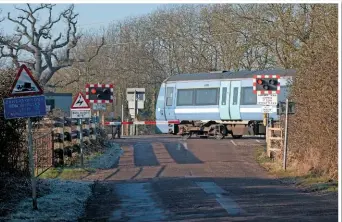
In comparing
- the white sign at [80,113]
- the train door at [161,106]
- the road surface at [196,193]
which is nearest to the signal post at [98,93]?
the road surface at [196,193]

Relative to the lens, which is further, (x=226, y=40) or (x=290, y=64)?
(x=226, y=40)

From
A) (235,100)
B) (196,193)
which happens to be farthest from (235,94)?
(196,193)

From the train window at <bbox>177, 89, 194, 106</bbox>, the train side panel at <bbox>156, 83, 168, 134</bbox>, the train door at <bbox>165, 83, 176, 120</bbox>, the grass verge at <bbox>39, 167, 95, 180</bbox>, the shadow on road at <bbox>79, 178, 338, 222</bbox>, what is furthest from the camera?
the train side panel at <bbox>156, 83, 168, 134</bbox>

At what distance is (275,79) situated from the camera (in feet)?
77.9

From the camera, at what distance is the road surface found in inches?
493

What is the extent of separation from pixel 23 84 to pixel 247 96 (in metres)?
24.6

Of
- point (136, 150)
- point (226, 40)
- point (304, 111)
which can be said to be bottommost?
point (136, 150)

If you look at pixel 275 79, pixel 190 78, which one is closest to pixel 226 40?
pixel 190 78

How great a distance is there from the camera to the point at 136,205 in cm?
1419

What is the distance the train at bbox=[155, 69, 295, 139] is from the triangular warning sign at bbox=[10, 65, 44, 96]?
22.9 m

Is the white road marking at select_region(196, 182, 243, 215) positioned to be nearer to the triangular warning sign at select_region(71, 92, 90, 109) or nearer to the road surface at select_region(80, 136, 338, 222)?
the road surface at select_region(80, 136, 338, 222)

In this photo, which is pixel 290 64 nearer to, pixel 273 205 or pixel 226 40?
pixel 226 40

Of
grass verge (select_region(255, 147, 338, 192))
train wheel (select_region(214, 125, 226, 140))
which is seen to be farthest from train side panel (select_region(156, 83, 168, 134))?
grass verge (select_region(255, 147, 338, 192))

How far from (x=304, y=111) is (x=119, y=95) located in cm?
3719
